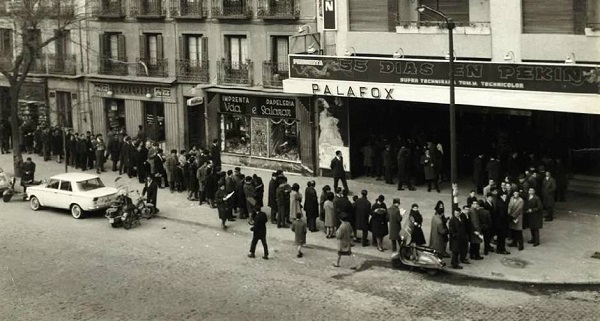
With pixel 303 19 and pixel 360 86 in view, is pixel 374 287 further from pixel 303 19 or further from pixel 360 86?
pixel 303 19

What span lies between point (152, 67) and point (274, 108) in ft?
24.3

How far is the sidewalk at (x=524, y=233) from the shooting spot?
1994cm

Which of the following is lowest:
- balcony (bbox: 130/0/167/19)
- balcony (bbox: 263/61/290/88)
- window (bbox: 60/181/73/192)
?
window (bbox: 60/181/73/192)

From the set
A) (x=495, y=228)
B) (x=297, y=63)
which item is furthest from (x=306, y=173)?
(x=495, y=228)

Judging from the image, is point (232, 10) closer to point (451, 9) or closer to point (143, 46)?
point (143, 46)

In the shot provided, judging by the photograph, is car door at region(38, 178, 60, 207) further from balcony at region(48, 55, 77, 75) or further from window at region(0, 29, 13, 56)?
window at region(0, 29, 13, 56)

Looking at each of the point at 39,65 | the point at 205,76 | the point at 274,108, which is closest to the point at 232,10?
the point at 205,76

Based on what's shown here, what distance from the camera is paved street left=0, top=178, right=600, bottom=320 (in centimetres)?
1773

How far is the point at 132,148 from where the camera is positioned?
33.1 metres

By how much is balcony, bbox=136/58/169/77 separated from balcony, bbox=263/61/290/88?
5854 millimetres

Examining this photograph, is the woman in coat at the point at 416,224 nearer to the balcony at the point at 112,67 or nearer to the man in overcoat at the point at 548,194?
the man in overcoat at the point at 548,194

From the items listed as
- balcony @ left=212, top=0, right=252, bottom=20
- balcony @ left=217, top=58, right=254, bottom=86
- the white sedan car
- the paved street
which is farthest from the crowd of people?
balcony @ left=212, top=0, right=252, bottom=20

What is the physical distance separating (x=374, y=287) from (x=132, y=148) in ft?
54.5

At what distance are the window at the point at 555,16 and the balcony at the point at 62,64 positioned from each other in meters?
23.4
